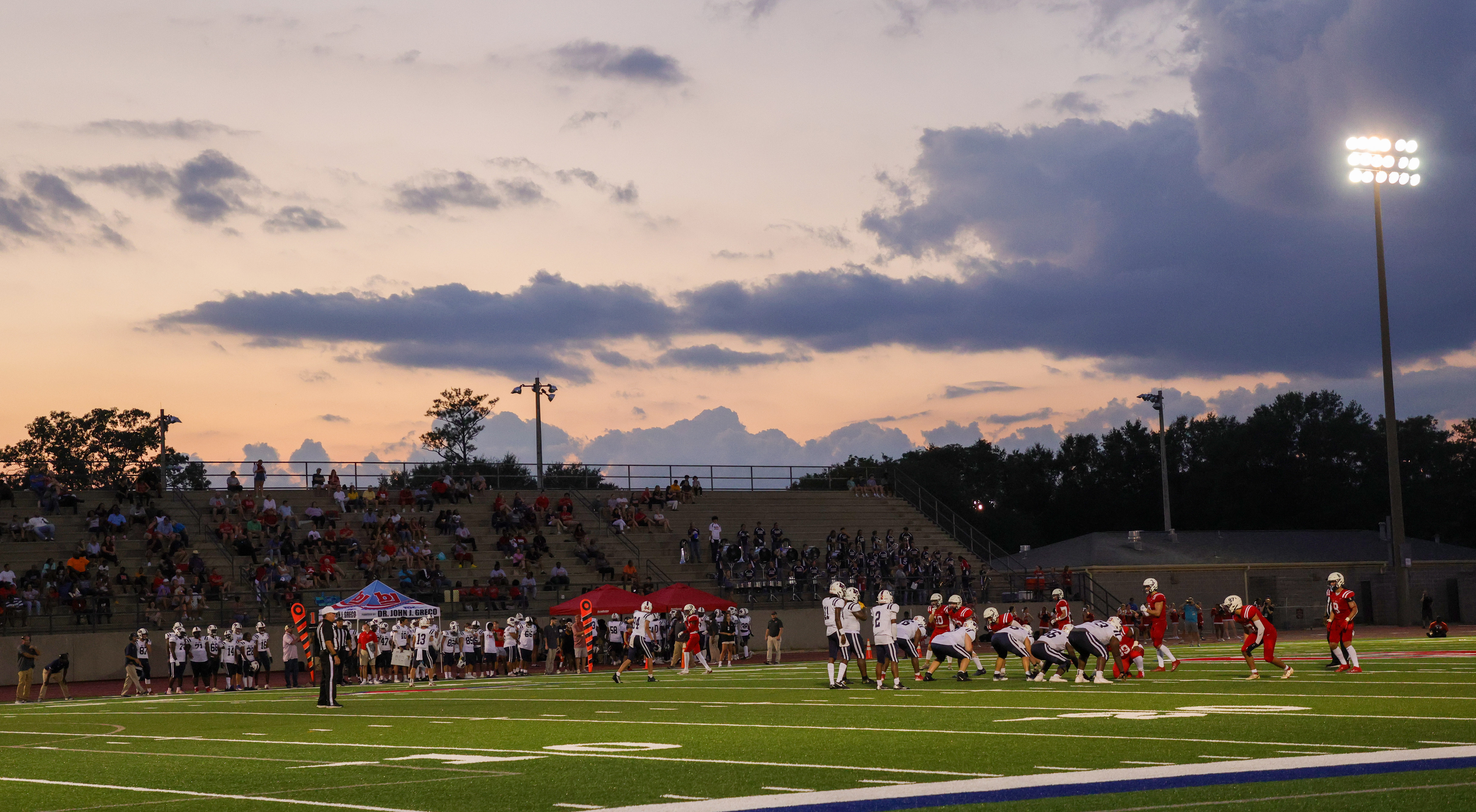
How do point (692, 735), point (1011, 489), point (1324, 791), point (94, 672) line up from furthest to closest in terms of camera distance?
point (1011, 489)
point (94, 672)
point (692, 735)
point (1324, 791)

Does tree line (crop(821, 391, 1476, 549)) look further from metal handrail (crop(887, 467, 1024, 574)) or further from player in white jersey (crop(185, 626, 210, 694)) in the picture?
player in white jersey (crop(185, 626, 210, 694))

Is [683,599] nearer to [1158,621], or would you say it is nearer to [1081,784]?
[1158,621]

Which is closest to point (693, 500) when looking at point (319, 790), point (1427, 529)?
point (319, 790)

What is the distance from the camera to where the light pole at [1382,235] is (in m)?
42.3

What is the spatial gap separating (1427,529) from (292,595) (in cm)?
6240

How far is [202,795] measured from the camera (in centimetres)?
1116

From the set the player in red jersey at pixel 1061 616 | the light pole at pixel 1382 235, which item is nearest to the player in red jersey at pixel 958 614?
the player in red jersey at pixel 1061 616

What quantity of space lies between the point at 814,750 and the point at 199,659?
70.7 ft

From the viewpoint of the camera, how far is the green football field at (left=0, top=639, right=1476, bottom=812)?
9734 mm

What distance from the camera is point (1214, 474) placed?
3263 inches

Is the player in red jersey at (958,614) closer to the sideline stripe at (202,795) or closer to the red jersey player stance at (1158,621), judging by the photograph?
the red jersey player stance at (1158,621)

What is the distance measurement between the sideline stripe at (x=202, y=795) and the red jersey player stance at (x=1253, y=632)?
47.0ft

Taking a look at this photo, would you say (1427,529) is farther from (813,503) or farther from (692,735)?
(692,735)

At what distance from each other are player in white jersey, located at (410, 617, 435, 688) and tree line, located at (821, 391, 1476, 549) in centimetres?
4188
